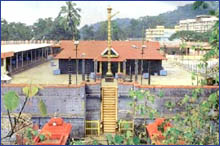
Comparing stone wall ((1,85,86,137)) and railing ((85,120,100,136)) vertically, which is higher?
stone wall ((1,85,86,137))

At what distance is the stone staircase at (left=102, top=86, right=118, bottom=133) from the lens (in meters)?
14.3

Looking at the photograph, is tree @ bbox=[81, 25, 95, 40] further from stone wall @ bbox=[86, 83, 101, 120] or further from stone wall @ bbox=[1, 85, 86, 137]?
stone wall @ bbox=[1, 85, 86, 137]

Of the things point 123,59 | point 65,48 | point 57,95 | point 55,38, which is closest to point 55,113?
point 57,95

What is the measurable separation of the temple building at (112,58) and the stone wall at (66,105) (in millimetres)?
4910

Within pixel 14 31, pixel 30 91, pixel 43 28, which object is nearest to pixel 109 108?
pixel 30 91

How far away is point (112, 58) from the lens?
63.7 ft

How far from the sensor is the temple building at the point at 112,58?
1955 centimetres

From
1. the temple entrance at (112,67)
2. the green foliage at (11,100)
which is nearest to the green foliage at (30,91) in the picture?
the green foliage at (11,100)

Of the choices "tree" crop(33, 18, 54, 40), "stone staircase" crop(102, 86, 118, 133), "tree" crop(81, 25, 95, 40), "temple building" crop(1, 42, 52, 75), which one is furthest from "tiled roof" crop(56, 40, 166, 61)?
"tree" crop(81, 25, 95, 40)

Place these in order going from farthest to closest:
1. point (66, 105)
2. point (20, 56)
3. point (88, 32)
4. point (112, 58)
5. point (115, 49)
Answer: point (88, 32) < point (20, 56) < point (115, 49) < point (112, 58) < point (66, 105)

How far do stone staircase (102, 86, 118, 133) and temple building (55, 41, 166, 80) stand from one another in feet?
12.9

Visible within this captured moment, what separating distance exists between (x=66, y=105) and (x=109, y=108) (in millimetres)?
2012

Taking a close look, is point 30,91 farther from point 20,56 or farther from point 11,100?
point 20,56

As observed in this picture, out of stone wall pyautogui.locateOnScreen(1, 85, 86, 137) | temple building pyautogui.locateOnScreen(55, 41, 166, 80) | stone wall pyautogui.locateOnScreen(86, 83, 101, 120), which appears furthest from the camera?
temple building pyautogui.locateOnScreen(55, 41, 166, 80)
